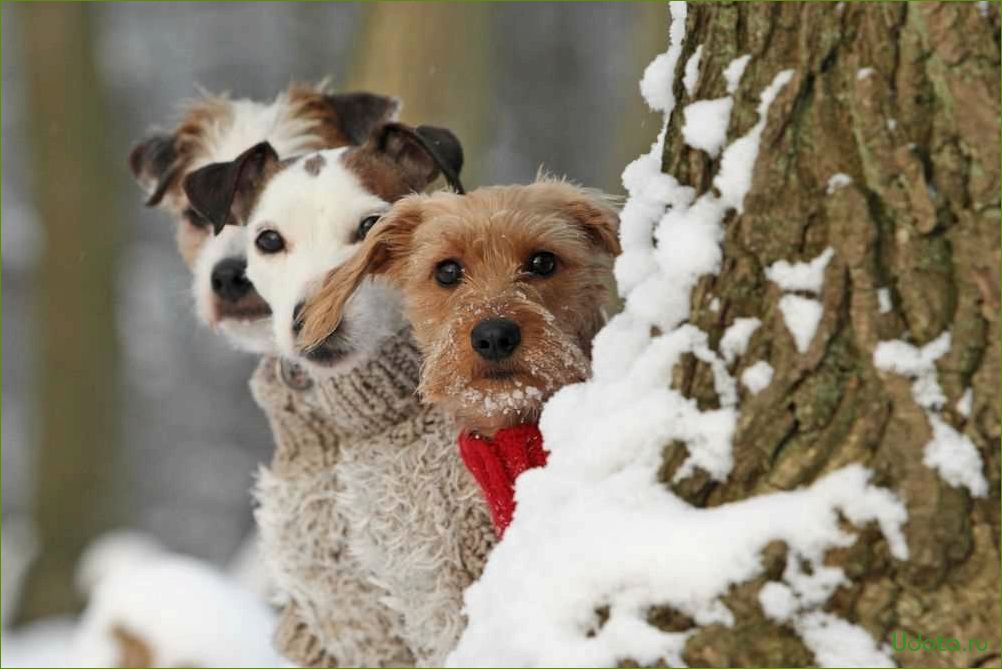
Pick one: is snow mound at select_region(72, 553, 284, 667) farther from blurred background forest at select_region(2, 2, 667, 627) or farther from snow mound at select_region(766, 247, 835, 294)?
snow mound at select_region(766, 247, 835, 294)

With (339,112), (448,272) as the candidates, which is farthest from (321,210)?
(339,112)

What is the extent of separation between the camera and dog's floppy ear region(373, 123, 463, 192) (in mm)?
4285

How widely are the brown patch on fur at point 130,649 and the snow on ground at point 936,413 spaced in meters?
4.90

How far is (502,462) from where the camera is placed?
3.56 metres

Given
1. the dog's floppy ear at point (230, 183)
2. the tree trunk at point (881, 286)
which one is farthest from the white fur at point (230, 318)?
the tree trunk at point (881, 286)

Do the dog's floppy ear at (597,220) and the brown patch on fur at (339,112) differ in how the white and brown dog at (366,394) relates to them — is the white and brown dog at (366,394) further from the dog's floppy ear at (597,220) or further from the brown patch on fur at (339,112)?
the brown patch on fur at (339,112)

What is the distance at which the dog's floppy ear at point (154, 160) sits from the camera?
5.32 m

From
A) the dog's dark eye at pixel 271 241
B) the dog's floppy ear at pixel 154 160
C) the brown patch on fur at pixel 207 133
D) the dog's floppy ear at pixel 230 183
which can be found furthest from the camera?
the dog's floppy ear at pixel 154 160

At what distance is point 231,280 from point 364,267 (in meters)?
0.94

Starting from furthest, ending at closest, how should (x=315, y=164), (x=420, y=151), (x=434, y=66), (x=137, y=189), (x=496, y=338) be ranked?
(x=137, y=189) < (x=434, y=66) < (x=420, y=151) < (x=315, y=164) < (x=496, y=338)

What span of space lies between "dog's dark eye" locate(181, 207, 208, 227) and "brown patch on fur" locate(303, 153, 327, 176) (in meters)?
0.88

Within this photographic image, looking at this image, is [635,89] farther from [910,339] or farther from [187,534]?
[187,534]

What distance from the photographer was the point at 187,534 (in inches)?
699

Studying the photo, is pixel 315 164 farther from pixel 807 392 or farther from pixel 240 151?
pixel 807 392
